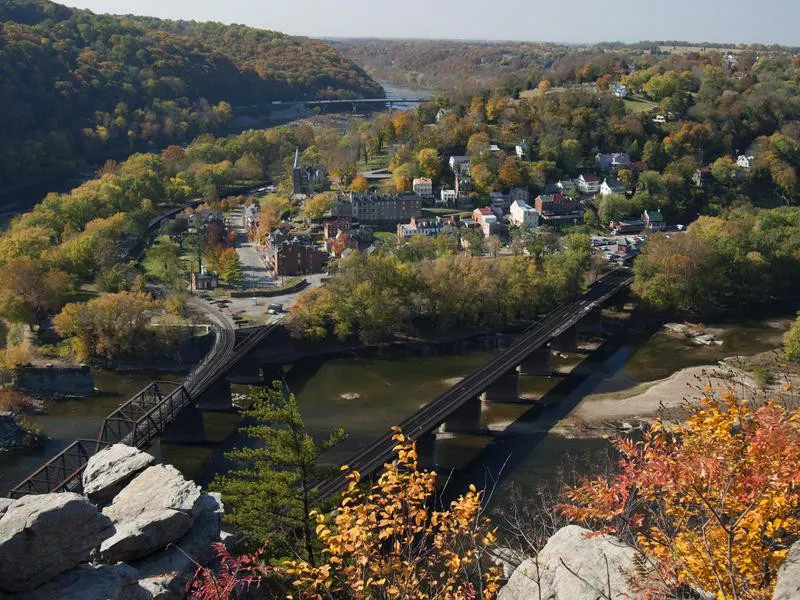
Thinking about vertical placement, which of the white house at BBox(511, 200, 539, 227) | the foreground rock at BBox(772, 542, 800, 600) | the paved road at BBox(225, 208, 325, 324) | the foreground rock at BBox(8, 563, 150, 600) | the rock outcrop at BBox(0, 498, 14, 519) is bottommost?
the paved road at BBox(225, 208, 325, 324)

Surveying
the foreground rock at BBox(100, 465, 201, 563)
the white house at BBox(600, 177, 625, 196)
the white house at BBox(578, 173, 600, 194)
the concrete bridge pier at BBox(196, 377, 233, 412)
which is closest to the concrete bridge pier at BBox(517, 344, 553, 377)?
the concrete bridge pier at BBox(196, 377, 233, 412)

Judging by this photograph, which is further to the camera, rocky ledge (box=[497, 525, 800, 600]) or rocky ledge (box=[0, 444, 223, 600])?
rocky ledge (box=[0, 444, 223, 600])

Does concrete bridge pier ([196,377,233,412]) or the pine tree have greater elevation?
the pine tree

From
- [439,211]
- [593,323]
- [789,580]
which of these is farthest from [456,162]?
[789,580]

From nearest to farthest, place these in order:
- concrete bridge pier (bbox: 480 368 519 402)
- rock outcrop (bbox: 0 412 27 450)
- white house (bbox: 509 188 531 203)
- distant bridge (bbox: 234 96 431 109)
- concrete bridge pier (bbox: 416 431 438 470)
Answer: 1. concrete bridge pier (bbox: 416 431 438 470)
2. rock outcrop (bbox: 0 412 27 450)
3. concrete bridge pier (bbox: 480 368 519 402)
4. white house (bbox: 509 188 531 203)
5. distant bridge (bbox: 234 96 431 109)

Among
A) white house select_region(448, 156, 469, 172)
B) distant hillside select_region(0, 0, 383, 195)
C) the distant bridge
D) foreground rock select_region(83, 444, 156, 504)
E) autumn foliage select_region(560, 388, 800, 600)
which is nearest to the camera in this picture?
autumn foliage select_region(560, 388, 800, 600)

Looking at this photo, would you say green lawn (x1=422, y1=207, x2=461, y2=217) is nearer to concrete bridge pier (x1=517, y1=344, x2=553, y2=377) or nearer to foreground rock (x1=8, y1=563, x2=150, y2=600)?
concrete bridge pier (x1=517, y1=344, x2=553, y2=377)

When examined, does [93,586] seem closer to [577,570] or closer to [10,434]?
[577,570]

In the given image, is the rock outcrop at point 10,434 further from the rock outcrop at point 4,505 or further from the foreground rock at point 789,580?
the foreground rock at point 789,580
